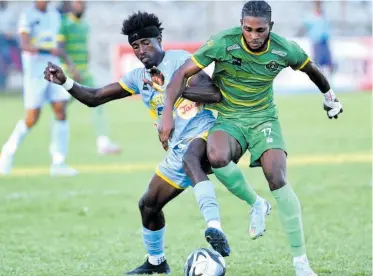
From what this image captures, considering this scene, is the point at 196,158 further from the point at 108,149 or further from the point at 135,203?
the point at 108,149

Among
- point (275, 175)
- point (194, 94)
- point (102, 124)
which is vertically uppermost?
point (194, 94)

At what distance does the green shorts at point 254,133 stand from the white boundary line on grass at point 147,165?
7.40 meters

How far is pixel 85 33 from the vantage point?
16781 millimetres

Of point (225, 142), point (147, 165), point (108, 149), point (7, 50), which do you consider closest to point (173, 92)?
point (225, 142)

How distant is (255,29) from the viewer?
686 centimetres

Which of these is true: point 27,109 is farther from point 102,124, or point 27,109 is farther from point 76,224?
point 76,224

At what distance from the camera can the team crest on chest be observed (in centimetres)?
711

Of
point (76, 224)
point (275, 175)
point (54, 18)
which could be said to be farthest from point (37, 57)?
point (275, 175)

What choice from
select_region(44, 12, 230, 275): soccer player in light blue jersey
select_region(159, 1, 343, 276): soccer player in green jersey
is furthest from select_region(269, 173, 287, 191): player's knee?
select_region(44, 12, 230, 275): soccer player in light blue jersey

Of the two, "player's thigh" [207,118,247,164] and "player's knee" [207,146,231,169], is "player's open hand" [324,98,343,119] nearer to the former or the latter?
"player's thigh" [207,118,247,164]

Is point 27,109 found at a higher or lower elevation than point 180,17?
higher

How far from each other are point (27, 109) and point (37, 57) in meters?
0.77

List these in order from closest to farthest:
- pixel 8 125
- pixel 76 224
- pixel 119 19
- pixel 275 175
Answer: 1. pixel 275 175
2. pixel 76 224
3. pixel 8 125
4. pixel 119 19

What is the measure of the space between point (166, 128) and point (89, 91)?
1.09 m
